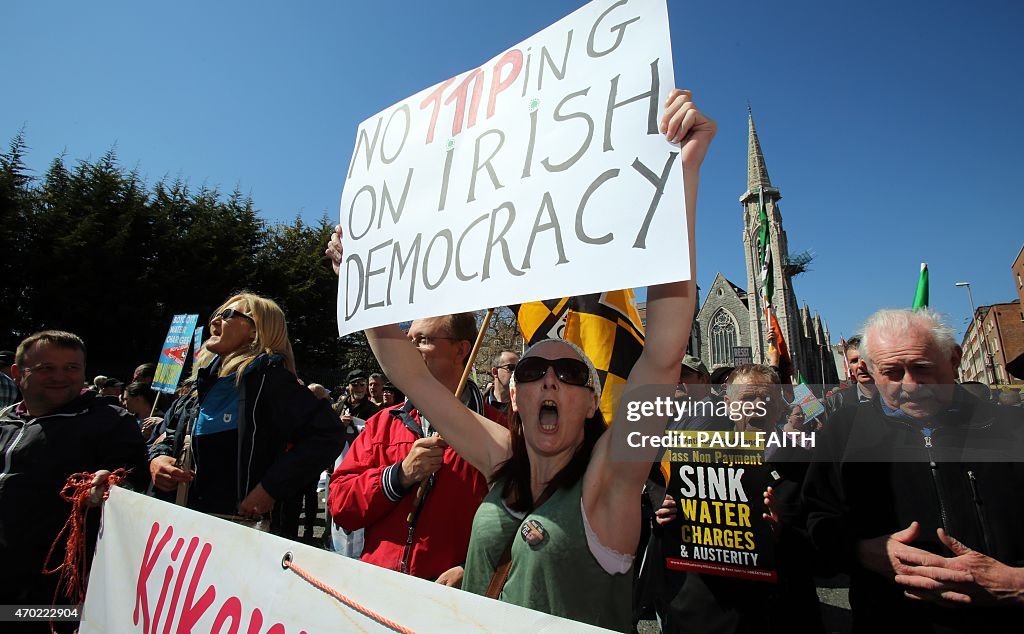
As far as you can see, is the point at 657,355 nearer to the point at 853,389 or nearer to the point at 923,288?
the point at 853,389

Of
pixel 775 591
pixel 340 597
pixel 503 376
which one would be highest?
pixel 503 376

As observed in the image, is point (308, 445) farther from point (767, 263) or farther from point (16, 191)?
point (16, 191)

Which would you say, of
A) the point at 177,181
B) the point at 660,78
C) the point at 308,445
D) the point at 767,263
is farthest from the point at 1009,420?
the point at 177,181

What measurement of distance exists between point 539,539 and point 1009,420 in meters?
1.60

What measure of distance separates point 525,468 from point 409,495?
611 millimetres

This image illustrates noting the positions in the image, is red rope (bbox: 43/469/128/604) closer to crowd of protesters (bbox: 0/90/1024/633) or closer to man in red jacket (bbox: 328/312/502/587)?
crowd of protesters (bbox: 0/90/1024/633)

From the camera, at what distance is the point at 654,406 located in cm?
156

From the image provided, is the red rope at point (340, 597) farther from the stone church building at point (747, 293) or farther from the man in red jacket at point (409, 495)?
the stone church building at point (747, 293)

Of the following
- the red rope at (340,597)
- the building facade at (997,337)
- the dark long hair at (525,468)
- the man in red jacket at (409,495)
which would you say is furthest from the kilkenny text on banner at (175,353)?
the building facade at (997,337)

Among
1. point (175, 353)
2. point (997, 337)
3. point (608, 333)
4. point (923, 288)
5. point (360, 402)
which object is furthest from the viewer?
point (997, 337)

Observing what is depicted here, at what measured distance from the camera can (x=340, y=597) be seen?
4.57ft

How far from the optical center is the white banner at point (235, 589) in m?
1.20

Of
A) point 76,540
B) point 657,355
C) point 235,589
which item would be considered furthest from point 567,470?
point 76,540

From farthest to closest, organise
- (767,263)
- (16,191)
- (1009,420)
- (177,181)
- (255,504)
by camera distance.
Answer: (177,181) → (16,191) → (767,263) → (255,504) → (1009,420)
